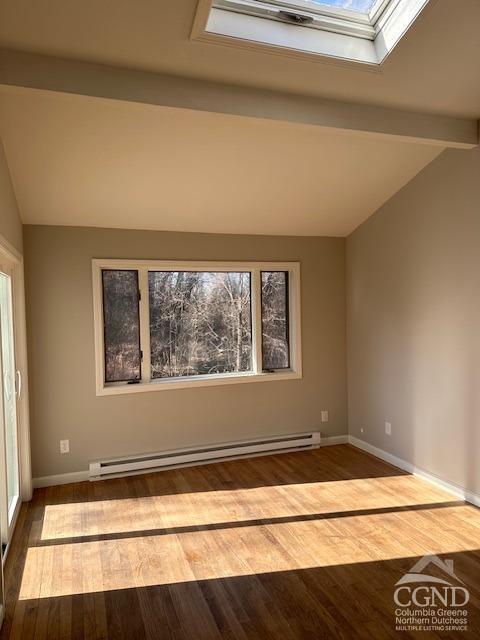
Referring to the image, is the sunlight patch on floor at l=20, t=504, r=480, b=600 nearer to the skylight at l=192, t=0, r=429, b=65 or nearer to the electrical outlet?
the electrical outlet

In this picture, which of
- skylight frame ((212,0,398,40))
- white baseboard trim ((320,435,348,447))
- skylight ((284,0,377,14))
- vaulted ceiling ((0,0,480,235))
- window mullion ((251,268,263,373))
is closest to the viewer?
vaulted ceiling ((0,0,480,235))

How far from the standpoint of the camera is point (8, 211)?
299 cm

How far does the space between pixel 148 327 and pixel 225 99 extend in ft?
7.31

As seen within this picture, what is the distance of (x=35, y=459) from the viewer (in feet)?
12.5

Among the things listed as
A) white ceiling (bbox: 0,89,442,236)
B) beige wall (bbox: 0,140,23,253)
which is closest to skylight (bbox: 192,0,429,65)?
white ceiling (bbox: 0,89,442,236)

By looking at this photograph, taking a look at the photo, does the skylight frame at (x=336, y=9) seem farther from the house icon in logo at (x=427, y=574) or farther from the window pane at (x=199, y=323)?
the house icon in logo at (x=427, y=574)

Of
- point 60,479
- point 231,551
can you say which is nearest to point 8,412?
point 60,479

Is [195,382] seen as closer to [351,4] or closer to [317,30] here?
[317,30]

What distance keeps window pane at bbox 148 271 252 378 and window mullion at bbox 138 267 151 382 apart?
2.5 inches

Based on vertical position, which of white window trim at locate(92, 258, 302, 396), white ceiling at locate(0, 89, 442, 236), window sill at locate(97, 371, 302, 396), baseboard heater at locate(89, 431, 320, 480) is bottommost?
baseboard heater at locate(89, 431, 320, 480)

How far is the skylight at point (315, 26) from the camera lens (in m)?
2.23

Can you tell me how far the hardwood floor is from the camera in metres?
2.19

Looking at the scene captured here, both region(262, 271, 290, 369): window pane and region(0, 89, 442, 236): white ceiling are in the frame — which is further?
region(262, 271, 290, 369): window pane

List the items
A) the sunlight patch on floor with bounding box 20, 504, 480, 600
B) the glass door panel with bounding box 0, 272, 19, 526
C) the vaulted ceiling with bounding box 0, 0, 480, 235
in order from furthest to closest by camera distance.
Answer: the glass door panel with bounding box 0, 272, 19, 526
the sunlight patch on floor with bounding box 20, 504, 480, 600
the vaulted ceiling with bounding box 0, 0, 480, 235
